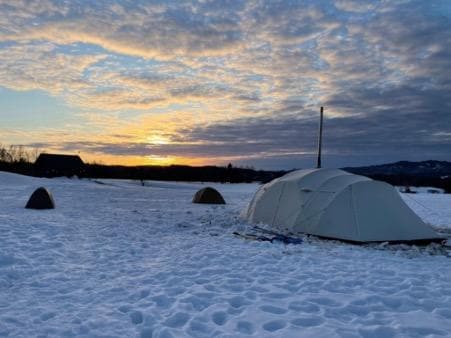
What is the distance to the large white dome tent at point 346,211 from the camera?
12258mm

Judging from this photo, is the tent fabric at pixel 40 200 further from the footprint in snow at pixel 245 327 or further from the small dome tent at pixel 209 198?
the footprint in snow at pixel 245 327

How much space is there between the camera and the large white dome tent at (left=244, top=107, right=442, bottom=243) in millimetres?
12258

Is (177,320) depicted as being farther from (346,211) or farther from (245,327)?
(346,211)

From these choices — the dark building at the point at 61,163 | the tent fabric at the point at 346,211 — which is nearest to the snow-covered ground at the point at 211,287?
the tent fabric at the point at 346,211

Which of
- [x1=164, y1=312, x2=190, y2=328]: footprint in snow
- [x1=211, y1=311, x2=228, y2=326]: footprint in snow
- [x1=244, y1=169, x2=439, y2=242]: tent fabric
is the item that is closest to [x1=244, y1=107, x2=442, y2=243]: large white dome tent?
[x1=244, y1=169, x2=439, y2=242]: tent fabric

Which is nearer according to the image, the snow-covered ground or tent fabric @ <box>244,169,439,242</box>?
the snow-covered ground

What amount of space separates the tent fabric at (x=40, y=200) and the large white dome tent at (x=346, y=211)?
10.7 metres

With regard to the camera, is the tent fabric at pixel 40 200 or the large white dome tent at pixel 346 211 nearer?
the large white dome tent at pixel 346 211

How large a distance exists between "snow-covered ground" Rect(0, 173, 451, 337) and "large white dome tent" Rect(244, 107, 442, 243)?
930 mm

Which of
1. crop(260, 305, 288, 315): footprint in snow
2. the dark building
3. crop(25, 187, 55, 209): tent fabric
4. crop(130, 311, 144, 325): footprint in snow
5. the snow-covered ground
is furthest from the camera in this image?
the dark building

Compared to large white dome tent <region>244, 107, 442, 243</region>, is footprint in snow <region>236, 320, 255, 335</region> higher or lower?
lower

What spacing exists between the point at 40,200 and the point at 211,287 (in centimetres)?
1419

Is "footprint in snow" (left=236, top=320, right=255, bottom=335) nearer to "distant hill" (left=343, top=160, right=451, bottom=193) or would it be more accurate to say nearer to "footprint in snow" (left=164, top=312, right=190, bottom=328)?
A: "footprint in snow" (left=164, top=312, right=190, bottom=328)

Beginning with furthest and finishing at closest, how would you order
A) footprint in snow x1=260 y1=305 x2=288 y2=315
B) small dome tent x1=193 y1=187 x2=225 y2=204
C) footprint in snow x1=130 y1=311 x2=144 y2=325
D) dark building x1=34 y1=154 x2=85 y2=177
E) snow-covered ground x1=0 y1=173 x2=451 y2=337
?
dark building x1=34 y1=154 x2=85 y2=177 < small dome tent x1=193 y1=187 x2=225 y2=204 < footprint in snow x1=260 y1=305 x2=288 y2=315 < footprint in snow x1=130 y1=311 x2=144 y2=325 < snow-covered ground x1=0 y1=173 x2=451 y2=337
